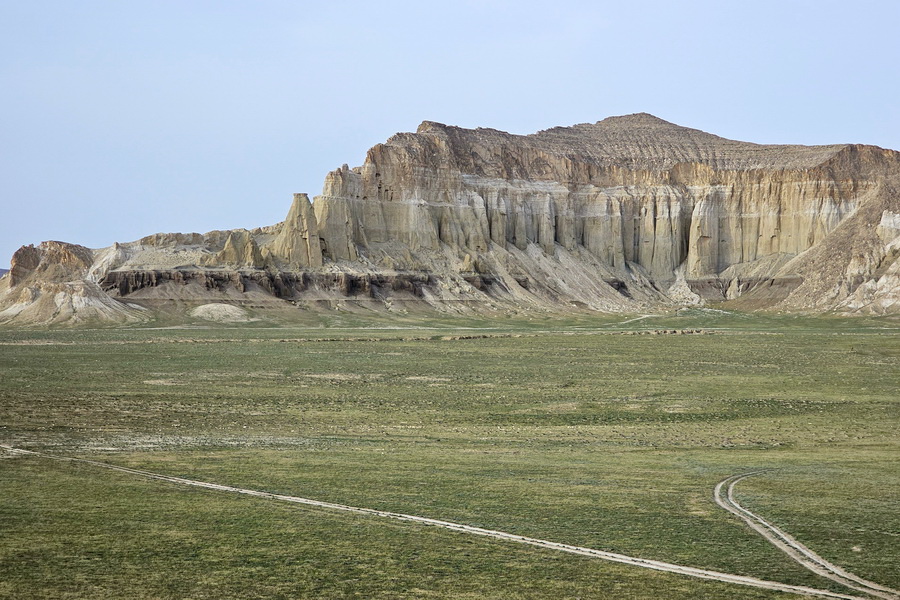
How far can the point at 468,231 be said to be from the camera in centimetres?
16050

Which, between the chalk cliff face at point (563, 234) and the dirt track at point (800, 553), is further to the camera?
the chalk cliff face at point (563, 234)

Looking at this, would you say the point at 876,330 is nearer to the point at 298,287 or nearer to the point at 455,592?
the point at 298,287

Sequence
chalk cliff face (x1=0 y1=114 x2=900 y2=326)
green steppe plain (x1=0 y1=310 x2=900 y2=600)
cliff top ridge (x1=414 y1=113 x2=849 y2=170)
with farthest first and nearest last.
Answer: cliff top ridge (x1=414 y1=113 x2=849 y2=170), chalk cliff face (x1=0 y1=114 x2=900 y2=326), green steppe plain (x1=0 y1=310 x2=900 y2=600)

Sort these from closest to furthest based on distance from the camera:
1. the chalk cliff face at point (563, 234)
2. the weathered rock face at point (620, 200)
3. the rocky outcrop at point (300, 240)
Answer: the chalk cliff face at point (563, 234), the rocky outcrop at point (300, 240), the weathered rock face at point (620, 200)

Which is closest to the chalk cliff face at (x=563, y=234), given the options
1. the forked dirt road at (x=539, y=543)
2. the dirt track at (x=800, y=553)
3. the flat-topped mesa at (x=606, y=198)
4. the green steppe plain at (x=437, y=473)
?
the flat-topped mesa at (x=606, y=198)

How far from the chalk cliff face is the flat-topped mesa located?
24cm

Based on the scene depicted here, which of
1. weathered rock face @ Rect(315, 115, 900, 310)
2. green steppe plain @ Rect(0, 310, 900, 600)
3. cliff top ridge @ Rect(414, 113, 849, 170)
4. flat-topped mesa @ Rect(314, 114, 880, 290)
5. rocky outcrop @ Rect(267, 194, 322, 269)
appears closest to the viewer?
green steppe plain @ Rect(0, 310, 900, 600)

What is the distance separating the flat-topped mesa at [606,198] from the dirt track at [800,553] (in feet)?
439

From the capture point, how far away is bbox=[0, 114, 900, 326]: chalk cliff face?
461ft

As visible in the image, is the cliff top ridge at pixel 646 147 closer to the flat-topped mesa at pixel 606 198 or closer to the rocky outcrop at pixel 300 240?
the flat-topped mesa at pixel 606 198

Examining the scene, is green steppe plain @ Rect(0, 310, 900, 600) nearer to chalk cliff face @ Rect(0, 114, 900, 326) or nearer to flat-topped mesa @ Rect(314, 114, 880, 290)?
chalk cliff face @ Rect(0, 114, 900, 326)

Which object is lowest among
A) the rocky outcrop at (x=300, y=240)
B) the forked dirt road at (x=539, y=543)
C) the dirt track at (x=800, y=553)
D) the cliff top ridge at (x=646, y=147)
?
the dirt track at (x=800, y=553)

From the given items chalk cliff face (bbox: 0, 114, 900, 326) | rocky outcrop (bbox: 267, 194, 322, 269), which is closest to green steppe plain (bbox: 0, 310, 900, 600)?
chalk cliff face (bbox: 0, 114, 900, 326)

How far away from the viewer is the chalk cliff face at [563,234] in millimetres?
140375
